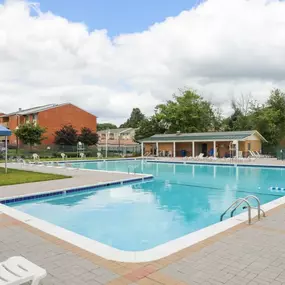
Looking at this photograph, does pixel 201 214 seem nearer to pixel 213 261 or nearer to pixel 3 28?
pixel 213 261

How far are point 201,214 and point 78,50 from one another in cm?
1191

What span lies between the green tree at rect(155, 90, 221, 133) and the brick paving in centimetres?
3691

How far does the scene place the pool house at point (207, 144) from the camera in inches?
1125

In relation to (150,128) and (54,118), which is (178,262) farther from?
(150,128)

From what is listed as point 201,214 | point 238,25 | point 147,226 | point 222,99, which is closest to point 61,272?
point 147,226

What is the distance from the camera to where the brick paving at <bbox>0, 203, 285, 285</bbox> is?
10.7 feet

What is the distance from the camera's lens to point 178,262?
3734 millimetres

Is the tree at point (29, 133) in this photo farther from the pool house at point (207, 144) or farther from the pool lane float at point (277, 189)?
the pool lane float at point (277, 189)

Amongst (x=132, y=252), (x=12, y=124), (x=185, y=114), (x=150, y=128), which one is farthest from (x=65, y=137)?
(x=132, y=252)

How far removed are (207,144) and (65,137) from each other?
55.8ft

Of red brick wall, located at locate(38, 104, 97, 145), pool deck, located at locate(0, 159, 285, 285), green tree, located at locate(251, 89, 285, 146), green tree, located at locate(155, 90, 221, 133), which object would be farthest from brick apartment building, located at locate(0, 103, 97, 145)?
pool deck, located at locate(0, 159, 285, 285)

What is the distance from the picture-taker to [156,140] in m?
34.4

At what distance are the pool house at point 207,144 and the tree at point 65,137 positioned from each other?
28.8ft

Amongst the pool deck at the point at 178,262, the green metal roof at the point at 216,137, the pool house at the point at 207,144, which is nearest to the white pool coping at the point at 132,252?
the pool deck at the point at 178,262
